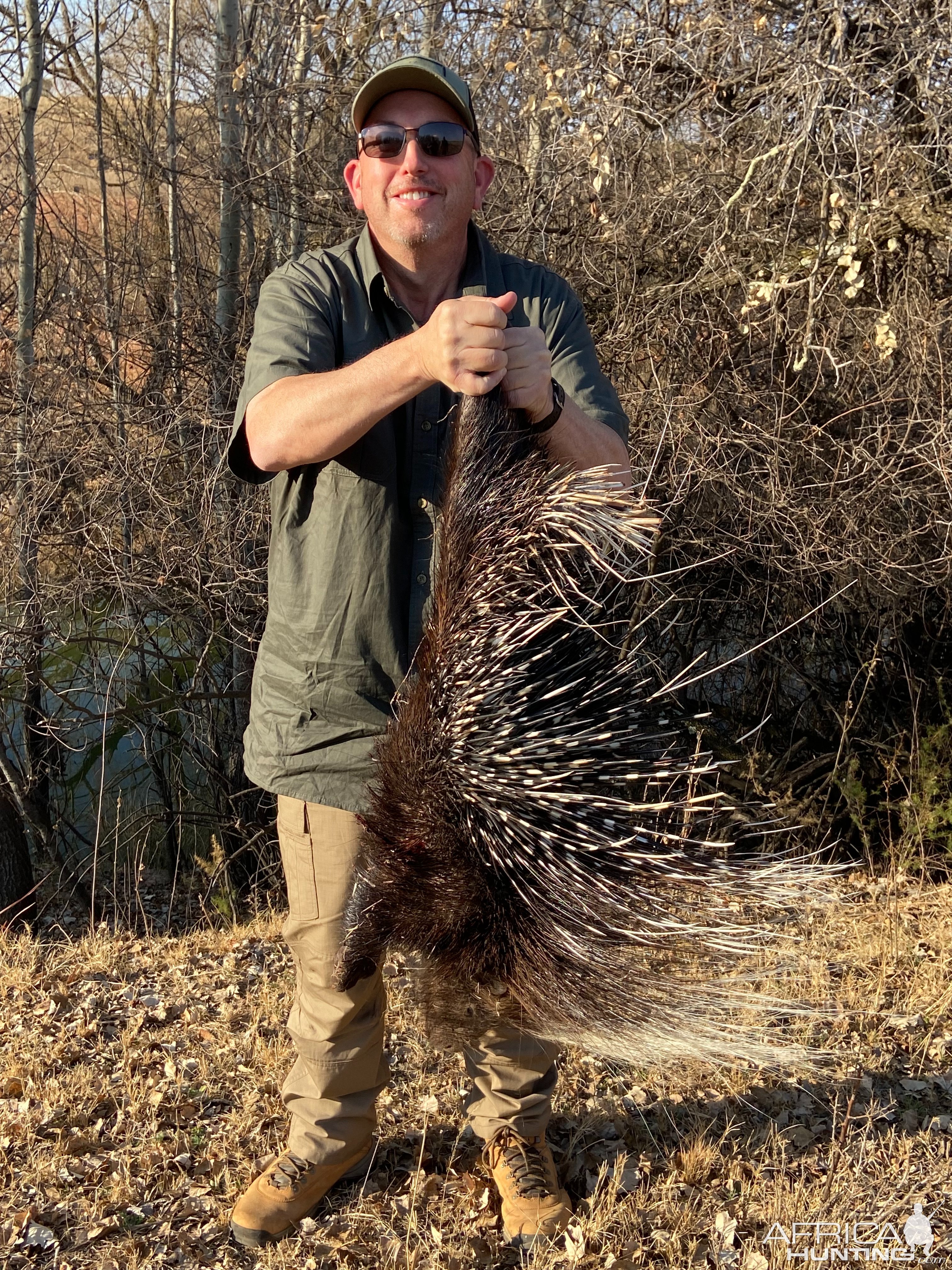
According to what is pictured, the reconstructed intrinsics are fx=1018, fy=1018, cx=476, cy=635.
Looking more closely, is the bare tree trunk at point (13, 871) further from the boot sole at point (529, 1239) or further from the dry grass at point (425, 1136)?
the boot sole at point (529, 1239)

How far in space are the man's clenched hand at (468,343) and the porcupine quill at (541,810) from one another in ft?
0.28

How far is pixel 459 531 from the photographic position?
2.23 metres

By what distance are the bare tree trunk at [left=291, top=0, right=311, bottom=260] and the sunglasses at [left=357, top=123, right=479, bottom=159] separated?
355 centimetres

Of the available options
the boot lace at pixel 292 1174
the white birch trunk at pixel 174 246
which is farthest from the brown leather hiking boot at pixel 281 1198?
the white birch trunk at pixel 174 246

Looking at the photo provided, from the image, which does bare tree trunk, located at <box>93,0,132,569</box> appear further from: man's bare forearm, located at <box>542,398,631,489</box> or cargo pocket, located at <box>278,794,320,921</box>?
man's bare forearm, located at <box>542,398,631,489</box>

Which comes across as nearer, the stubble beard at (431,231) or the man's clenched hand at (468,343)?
the man's clenched hand at (468,343)

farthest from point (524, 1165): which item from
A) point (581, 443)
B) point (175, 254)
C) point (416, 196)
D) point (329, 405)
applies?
point (175, 254)

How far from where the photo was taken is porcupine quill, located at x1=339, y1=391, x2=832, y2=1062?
2.21 metres

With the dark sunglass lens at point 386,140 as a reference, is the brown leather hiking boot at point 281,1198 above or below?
below

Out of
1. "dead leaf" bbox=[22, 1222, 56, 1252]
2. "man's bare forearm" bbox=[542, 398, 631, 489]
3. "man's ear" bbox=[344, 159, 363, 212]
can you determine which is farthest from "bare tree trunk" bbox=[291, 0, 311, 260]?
"dead leaf" bbox=[22, 1222, 56, 1252]

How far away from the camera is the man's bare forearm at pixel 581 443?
7.56 feet

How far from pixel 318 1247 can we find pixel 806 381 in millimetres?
4733

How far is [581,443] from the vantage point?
7.74 feet

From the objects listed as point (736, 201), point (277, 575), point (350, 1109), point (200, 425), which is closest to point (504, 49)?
point (736, 201)
